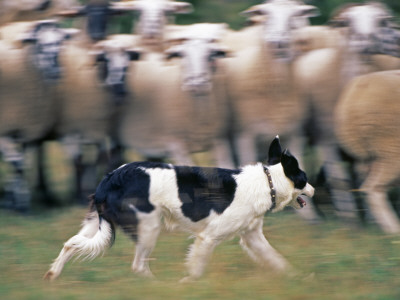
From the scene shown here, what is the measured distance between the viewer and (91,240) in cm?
580

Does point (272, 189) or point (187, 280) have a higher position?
point (272, 189)

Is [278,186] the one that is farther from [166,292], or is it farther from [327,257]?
[166,292]

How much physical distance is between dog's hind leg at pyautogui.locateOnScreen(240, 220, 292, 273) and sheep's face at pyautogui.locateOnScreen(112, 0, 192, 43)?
15.0ft

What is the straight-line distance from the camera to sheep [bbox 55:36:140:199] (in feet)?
30.4

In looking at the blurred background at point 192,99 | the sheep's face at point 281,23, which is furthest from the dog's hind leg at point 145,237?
the sheep's face at point 281,23

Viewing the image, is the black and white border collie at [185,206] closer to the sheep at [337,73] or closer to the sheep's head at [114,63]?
the sheep at [337,73]

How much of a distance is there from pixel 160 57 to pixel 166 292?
495 cm

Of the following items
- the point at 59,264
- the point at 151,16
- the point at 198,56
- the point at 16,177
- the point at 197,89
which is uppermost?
the point at 151,16

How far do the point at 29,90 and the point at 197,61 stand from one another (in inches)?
78.5

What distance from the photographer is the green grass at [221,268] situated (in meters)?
5.50

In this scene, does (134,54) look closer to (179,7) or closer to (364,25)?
(179,7)

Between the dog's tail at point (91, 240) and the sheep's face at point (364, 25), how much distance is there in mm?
4070

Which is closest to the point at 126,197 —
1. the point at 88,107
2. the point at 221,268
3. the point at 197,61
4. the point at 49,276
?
the point at 49,276

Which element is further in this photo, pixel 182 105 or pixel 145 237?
pixel 182 105
